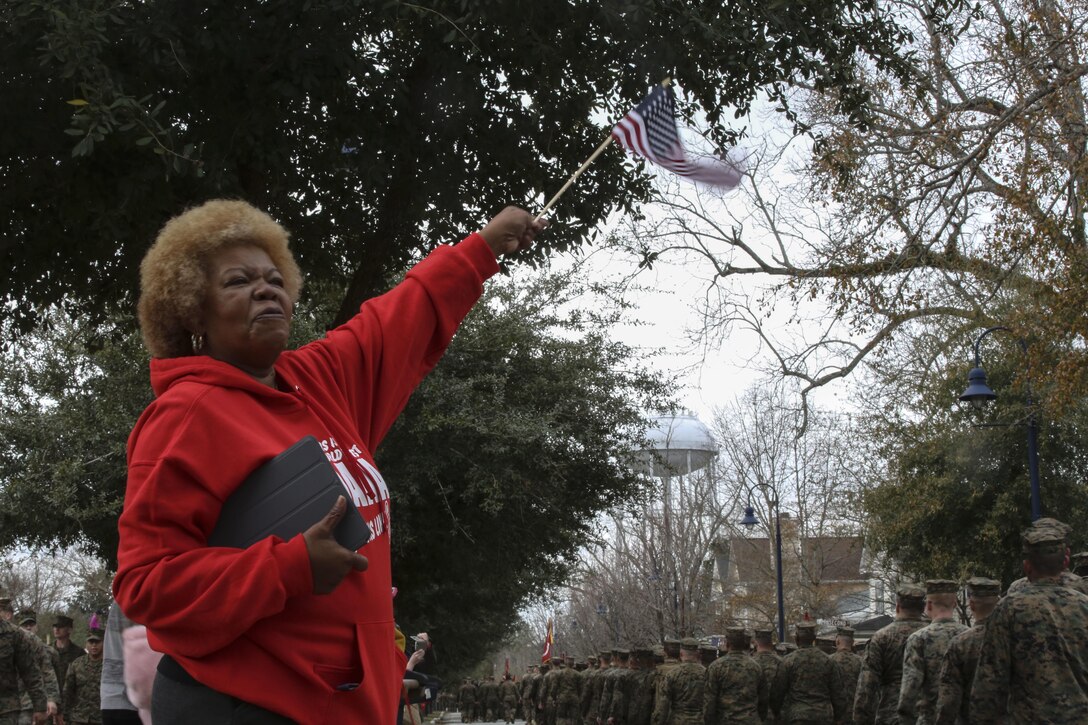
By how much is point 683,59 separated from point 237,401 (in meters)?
7.57

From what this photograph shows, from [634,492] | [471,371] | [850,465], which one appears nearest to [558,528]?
[634,492]

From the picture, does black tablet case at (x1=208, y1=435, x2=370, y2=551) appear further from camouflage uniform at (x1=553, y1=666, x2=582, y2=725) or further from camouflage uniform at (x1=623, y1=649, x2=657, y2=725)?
camouflage uniform at (x1=553, y1=666, x2=582, y2=725)

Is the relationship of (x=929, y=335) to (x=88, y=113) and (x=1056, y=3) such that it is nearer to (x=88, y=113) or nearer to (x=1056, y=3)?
(x=1056, y=3)

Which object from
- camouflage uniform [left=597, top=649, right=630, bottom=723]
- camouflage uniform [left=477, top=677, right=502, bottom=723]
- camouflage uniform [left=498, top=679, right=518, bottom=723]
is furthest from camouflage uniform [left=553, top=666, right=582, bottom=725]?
camouflage uniform [left=477, top=677, right=502, bottom=723]

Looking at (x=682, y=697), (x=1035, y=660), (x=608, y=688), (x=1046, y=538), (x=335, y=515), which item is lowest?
(x=608, y=688)

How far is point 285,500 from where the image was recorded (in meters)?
2.79

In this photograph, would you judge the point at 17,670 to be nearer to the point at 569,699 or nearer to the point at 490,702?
the point at 569,699

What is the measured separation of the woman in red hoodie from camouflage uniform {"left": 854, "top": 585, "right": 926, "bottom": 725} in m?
8.94

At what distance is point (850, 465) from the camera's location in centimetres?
4175

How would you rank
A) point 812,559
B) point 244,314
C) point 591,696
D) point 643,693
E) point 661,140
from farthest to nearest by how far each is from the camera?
1. point 812,559
2. point 591,696
3. point 643,693
4. point 661,140
5. point 244,314

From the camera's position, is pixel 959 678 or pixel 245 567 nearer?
pixel 245 567

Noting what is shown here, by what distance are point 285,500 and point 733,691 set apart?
15.2 metres

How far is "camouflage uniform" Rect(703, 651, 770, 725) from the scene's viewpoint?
17.0 m

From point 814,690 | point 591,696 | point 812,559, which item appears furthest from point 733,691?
point 812,559
